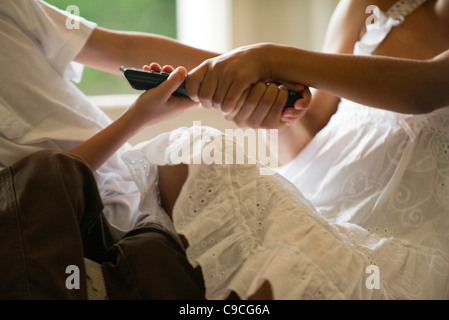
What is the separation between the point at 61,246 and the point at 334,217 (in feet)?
1.31

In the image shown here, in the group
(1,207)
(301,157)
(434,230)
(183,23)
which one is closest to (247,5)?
(183,23)

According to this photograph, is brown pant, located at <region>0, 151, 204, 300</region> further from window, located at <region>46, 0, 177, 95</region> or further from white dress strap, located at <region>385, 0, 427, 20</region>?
window, located at <region>46, 0, 177, 95</region>

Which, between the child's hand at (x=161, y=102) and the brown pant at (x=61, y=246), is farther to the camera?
the child's hand at (x=161, y=102)

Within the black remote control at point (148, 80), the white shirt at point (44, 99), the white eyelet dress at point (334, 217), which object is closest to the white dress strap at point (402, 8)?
the white eyelet dress at point (334, 217)

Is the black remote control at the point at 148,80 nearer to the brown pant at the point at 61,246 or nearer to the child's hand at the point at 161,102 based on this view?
the child's hand at the point at 161,102

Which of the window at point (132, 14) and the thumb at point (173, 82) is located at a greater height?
the window at point (132, 14)

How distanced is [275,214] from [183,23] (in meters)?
1.24

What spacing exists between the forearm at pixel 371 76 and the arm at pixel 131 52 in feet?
0.73

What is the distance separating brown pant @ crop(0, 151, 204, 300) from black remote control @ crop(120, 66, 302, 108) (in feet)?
0.53

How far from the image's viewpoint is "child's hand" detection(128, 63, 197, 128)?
0.67 metres

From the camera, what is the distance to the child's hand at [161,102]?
0.67 metres

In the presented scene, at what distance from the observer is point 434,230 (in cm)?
66
